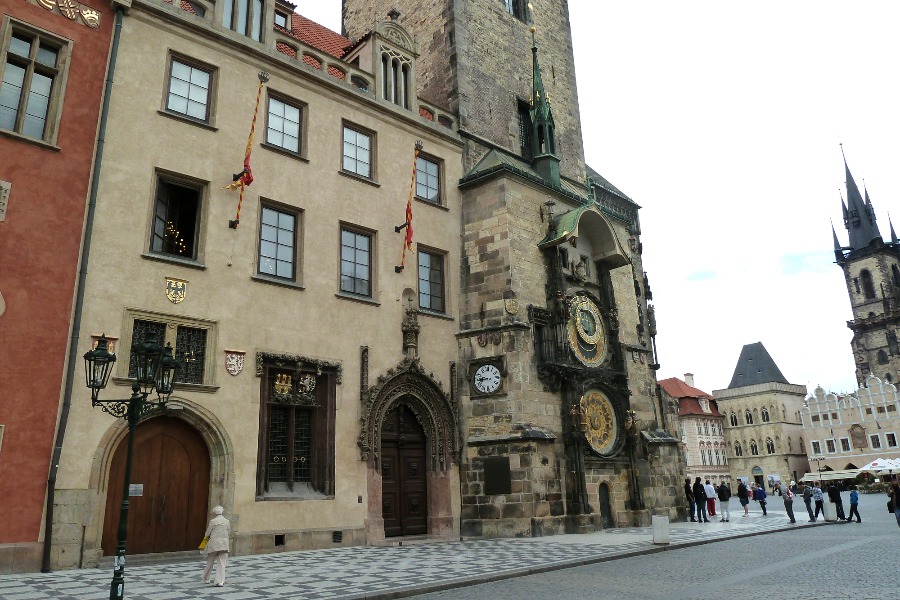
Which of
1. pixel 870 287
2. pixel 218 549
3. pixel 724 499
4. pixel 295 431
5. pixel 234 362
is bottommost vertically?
pixel 218 549

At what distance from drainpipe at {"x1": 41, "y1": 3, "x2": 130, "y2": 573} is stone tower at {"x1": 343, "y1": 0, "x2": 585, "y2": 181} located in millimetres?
11162

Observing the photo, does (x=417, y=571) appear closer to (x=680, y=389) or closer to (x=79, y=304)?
(x=79, y=304)

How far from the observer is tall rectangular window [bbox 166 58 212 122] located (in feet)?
53.5

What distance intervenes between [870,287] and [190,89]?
101292mm

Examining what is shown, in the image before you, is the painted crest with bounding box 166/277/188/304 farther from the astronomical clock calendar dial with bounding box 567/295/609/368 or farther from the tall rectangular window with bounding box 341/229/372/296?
the astronomical clock calendar dial with bounding box 567/295/609/368

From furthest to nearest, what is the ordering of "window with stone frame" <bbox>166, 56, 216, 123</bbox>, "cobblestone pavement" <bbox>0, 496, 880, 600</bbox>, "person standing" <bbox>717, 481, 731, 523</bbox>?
1. "person standing" <bbox>717, 481, 731, 523</bbox>
2. "window with stone frame" <bbox>166, 56, 216, 123</bbox>
3. "cobblestone pavement" <bbox>0, 496, 880, 600</bbox>

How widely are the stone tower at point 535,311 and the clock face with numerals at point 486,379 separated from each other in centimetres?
4

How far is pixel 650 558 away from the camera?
1402 cm

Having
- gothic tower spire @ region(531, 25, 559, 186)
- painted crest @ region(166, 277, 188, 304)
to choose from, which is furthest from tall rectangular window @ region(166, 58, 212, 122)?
gothic tower spire @ region(531, 25, 559, 186)

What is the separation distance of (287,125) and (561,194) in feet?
31.0

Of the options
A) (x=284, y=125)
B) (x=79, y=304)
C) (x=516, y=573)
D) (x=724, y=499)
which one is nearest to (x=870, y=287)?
(x=724, y=499)

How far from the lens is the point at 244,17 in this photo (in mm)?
18219

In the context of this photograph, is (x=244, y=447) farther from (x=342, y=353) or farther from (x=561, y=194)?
(x=561, y=194)

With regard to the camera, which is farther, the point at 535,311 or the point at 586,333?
the point at 586,333
